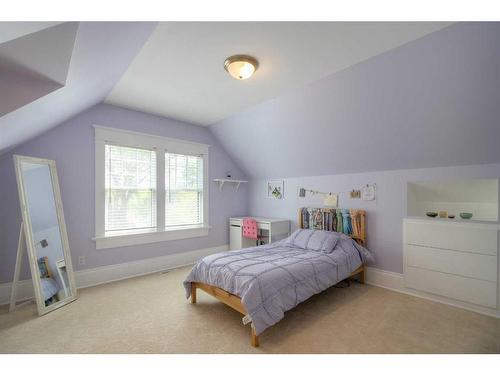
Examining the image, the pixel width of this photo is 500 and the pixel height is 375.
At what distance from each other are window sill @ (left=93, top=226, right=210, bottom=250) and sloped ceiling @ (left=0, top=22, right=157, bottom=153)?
1583 mm

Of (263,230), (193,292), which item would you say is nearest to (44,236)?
(193,292)

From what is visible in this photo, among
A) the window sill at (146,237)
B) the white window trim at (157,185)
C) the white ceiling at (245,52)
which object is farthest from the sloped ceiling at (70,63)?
the window sill at (146,237)

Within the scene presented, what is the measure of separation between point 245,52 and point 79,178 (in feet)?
8.53

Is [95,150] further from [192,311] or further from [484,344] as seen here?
[484,344]

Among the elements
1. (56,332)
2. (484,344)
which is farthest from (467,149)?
(56,332)

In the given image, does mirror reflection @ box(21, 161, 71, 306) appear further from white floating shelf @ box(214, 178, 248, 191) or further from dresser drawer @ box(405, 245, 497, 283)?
dresser drawer @ box(405, 245, 497, 283)

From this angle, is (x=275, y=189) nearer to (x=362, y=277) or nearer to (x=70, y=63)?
(x=362, y=277)

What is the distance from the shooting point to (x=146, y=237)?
11.8 feet

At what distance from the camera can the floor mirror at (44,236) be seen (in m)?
2.40

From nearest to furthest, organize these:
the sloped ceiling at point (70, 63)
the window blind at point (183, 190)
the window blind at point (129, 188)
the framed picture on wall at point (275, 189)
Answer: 1. the sloped ceiling at point (70, 63)
2. the window blind at point (129, 188)
3. the window blind at point (183, 190)
4. the framed picture on wall at point (275, 189)

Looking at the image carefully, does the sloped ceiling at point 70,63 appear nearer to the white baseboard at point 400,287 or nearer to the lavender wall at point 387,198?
the lavender wall at point 387,198

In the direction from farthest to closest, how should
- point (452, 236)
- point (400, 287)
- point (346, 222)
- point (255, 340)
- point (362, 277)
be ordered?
point (346, 222) < point (362, 277) < point (400, 287) < point (452, 236) < point (255, 340)
